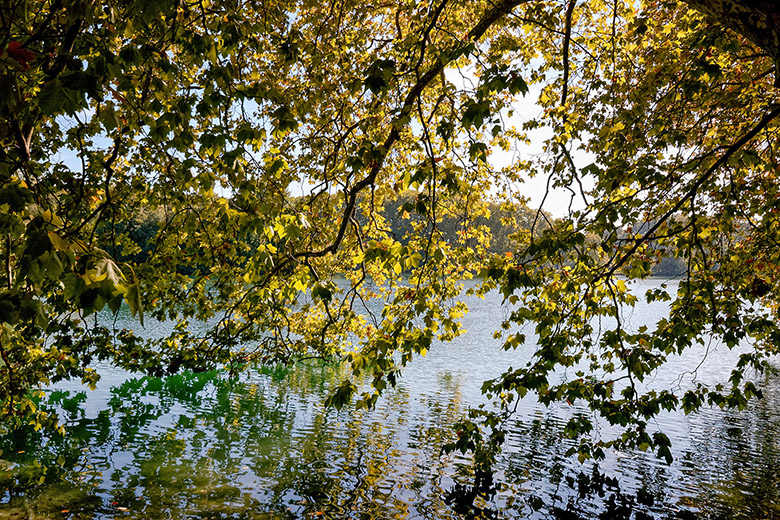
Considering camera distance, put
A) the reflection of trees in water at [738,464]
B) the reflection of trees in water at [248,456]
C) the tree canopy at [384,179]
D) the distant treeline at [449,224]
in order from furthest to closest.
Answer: the reflection of trees in water at [738,464]
the reflection of trees in water at [248,456]
the distant treeline at [449,224]
the tree canopy at [384,179]

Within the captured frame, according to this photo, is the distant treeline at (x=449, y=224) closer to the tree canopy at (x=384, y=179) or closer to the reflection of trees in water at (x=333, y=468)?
the tree canopy at (x=384, y=179)

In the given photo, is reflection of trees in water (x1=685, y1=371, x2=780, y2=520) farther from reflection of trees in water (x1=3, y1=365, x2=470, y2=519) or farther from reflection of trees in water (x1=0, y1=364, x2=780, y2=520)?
reflection of trees in water (x1=3, y1=365, x2=470, y2=519)

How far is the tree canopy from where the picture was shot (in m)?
2.71

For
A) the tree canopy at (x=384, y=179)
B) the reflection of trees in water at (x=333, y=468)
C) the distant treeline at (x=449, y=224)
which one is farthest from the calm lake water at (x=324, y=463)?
the distant treeline at (x=449, y=224)

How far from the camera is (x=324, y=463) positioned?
36.4ft

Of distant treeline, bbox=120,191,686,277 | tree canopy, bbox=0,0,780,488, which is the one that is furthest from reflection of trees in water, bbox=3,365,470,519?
distant treeline, bbox=120,191,686,277

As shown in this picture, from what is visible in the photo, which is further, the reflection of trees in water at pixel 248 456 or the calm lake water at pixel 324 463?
the calm lake water at pixel 324 463

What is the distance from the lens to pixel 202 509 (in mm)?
8367

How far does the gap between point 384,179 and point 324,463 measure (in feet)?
21.4

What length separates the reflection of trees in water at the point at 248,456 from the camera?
28.7 ft

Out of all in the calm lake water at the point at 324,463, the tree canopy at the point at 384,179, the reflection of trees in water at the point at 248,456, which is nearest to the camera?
the tree canopy at the point at 384,179

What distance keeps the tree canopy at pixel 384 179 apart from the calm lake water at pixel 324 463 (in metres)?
2.11

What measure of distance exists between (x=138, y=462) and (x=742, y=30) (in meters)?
11.9

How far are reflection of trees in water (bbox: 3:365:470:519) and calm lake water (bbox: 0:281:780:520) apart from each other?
0.04m
